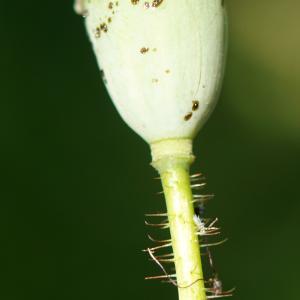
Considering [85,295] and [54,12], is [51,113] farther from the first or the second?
[85,295]

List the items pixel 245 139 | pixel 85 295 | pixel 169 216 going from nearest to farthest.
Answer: pixel 169 216
pixel 85 295
pixel 245 139

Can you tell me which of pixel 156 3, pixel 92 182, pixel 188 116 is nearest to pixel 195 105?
pixel 188 116

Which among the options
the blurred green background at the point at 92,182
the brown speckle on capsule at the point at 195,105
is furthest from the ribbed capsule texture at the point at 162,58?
the blurred green background at the point at 92,182

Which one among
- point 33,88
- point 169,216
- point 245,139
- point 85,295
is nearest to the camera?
point 169,216

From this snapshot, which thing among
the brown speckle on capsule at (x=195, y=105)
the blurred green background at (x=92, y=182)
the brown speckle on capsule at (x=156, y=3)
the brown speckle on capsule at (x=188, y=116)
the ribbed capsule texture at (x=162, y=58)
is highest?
the blurred green background at (x=92, y=182)

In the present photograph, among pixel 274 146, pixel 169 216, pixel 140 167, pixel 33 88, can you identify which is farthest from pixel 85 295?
pixel 169 216

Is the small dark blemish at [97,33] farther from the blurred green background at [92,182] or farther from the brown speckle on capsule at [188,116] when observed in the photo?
the blurred green background at [92,182]

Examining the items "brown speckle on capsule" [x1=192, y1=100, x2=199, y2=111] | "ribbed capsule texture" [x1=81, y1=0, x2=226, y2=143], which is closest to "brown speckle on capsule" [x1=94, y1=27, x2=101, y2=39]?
"ribbed capsule texture" [x1=81, y1=0, x2=226, y2=143]
